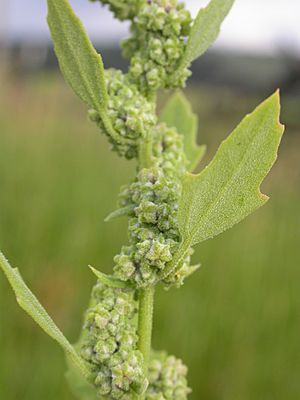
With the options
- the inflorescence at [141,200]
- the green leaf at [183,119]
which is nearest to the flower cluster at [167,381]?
the inflorescence at [141,200]

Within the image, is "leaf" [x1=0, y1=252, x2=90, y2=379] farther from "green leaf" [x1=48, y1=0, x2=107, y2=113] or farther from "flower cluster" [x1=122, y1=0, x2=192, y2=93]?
"flower cluster" [x1=122, y1=0, x2=192, y2=93]

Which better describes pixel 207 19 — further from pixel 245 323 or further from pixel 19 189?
pixel 19 189

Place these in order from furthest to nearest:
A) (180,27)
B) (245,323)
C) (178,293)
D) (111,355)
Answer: (178,293), (245,323), (180,27), (111,355)

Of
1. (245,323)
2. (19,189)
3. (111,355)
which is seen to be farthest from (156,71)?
(19,189)

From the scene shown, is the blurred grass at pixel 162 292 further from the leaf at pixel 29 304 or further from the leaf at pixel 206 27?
the leaf at pixel 206 27

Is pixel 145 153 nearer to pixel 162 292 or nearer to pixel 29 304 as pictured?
pixel 29 304

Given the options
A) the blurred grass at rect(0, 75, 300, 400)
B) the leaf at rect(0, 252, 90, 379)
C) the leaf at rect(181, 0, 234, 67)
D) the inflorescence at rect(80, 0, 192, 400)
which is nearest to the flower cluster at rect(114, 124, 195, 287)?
the inflorescence at rect(80, 0, 192, 400)

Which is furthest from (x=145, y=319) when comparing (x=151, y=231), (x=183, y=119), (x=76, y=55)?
(x=183, y=119)
